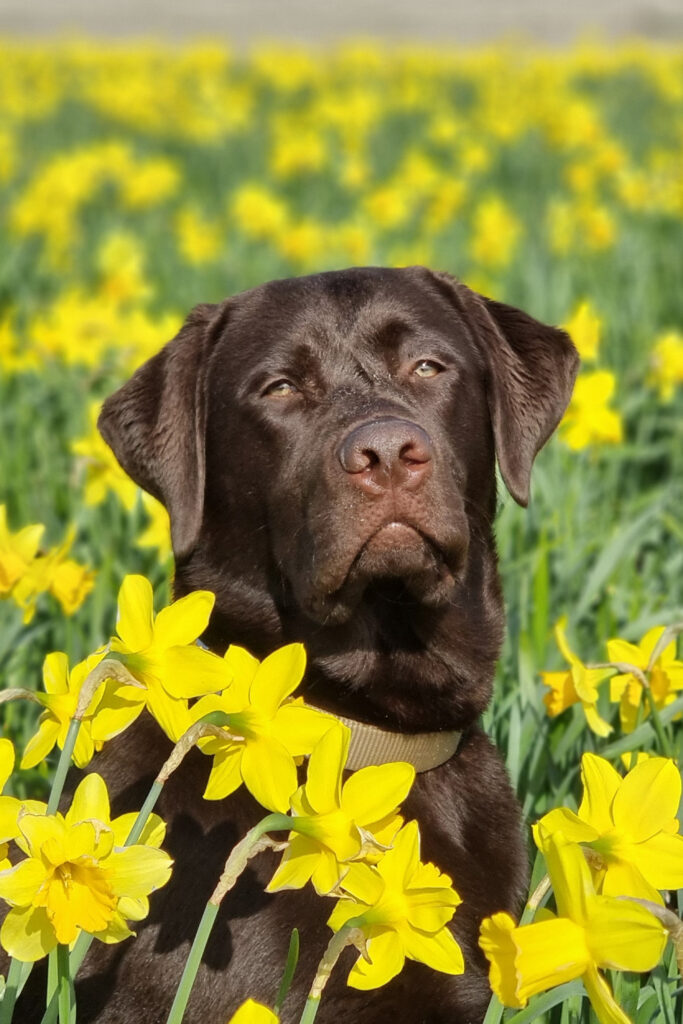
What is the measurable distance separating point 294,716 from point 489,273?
5812mm

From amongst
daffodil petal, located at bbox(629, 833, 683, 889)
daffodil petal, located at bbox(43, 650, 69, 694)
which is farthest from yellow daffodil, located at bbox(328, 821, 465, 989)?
daffodil petal, located at bbox(43, 650, 69, 694)

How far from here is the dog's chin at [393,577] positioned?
2498 millimetres

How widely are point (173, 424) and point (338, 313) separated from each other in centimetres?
42

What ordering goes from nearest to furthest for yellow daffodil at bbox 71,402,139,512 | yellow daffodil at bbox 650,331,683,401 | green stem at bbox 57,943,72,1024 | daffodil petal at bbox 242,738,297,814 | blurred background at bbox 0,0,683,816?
1. daffodil petal at bbox 242,738,297,814
2. green stem at bbox 57,943,72,1024
3. blurred background at bbox 0,0,683,816
4. yellow daffodil at bbox 71,402,139,512
5. yellow daffodil at bbox 650,331,683,401

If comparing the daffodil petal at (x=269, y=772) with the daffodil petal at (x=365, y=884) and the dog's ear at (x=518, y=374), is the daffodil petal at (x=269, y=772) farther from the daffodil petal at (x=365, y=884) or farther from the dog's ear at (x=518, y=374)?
the dog's ear at (x=518, y=374)

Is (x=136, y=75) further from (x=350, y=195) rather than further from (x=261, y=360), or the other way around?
(x=261, y=360)

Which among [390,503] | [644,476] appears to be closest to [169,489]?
[390,503]

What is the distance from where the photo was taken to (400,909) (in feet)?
5.07

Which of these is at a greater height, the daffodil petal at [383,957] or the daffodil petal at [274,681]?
the daffodil petal at [274,681]

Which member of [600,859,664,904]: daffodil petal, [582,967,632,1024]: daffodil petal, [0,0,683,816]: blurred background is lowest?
[0,0,683,816]: blurred background

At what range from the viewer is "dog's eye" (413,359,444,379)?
2.88 meters

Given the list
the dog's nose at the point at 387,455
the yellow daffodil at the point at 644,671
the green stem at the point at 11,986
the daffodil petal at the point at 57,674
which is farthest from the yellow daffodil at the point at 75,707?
the yellow daffodil at the point at 644,671

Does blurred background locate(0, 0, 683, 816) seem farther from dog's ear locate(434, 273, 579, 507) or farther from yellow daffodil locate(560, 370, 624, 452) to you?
dog's ear locate(434, 273, 579, 507)

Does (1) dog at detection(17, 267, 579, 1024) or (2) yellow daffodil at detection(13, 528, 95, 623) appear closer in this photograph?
(1) dog at detection(17, 267, 579, 1024)
